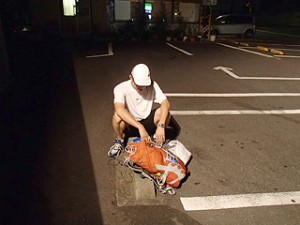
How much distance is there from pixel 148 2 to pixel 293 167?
1464cm

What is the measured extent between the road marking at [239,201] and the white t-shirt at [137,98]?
A: 1.25m

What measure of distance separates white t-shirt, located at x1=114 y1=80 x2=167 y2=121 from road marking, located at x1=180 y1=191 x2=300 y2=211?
4.09 feet

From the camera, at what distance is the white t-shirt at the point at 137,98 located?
333cm

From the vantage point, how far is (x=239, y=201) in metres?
2.87

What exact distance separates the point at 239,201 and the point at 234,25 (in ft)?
60.0

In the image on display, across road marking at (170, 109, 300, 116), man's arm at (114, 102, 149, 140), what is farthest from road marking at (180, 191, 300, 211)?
road marking at (170, 109, 300, 116)

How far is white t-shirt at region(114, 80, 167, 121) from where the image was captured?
3326 millimetres

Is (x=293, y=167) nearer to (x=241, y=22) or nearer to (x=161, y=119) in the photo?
(x=161, y=119)

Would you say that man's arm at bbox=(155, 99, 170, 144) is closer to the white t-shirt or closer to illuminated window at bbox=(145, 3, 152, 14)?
the white t-shirt

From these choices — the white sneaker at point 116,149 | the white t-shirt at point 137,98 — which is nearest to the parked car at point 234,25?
the white t-shirt at point 137,98

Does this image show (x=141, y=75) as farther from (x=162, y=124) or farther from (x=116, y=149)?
(x=116, y=149)

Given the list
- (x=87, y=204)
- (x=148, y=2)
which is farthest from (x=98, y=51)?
(x=87, y=204)

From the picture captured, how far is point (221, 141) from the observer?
4152 millimetres

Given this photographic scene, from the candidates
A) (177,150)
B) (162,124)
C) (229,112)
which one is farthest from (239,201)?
(229,112)
